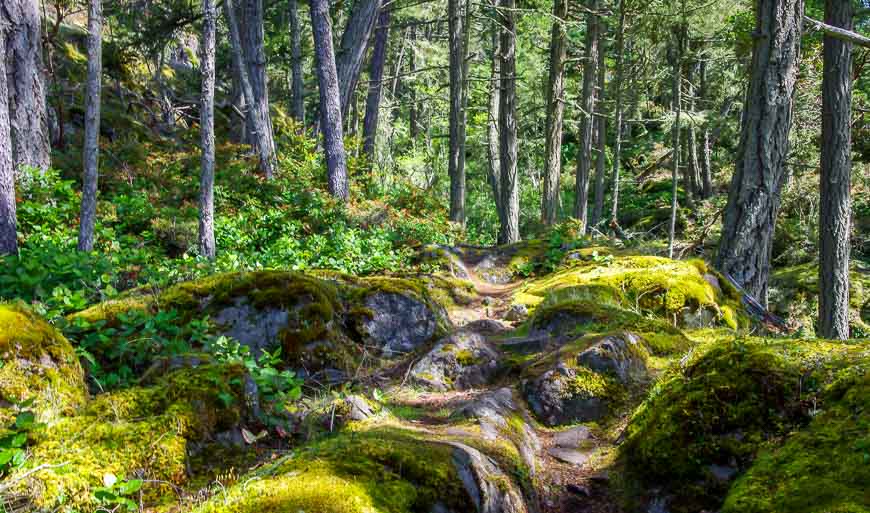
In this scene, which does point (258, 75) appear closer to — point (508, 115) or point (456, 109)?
point (456, 109)

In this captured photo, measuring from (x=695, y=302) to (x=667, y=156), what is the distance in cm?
2590

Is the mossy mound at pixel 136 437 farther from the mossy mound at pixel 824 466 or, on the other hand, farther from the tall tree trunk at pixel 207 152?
the tall tree trunk at pixel 207 152

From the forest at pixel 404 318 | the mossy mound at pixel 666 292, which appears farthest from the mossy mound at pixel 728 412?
the mossy mound at pixel 666 292

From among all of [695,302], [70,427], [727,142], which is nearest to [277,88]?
[727,142]

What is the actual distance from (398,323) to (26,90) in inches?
397

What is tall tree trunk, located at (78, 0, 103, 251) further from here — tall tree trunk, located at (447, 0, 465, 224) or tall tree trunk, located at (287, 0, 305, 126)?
tall tree trunk, located at (447, 0, 465, 224)

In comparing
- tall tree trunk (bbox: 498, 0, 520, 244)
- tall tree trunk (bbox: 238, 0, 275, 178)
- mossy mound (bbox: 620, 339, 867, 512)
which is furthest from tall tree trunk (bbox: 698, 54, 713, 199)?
mossy mound (bbox: 620, 339, 867, 512)

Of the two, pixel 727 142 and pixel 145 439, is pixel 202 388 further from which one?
pixel 727 142

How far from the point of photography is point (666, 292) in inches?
280

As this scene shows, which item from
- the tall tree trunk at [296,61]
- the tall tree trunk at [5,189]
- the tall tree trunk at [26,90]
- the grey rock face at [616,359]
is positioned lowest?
the grey rock face at [616,359]

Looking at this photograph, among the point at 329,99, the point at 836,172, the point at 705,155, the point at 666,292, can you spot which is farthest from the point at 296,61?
the point at 705,155

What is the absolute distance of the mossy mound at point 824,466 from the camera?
2215mm

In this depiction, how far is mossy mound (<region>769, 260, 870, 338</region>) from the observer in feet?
40.4

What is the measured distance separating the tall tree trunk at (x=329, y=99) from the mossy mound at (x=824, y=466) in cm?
1227
